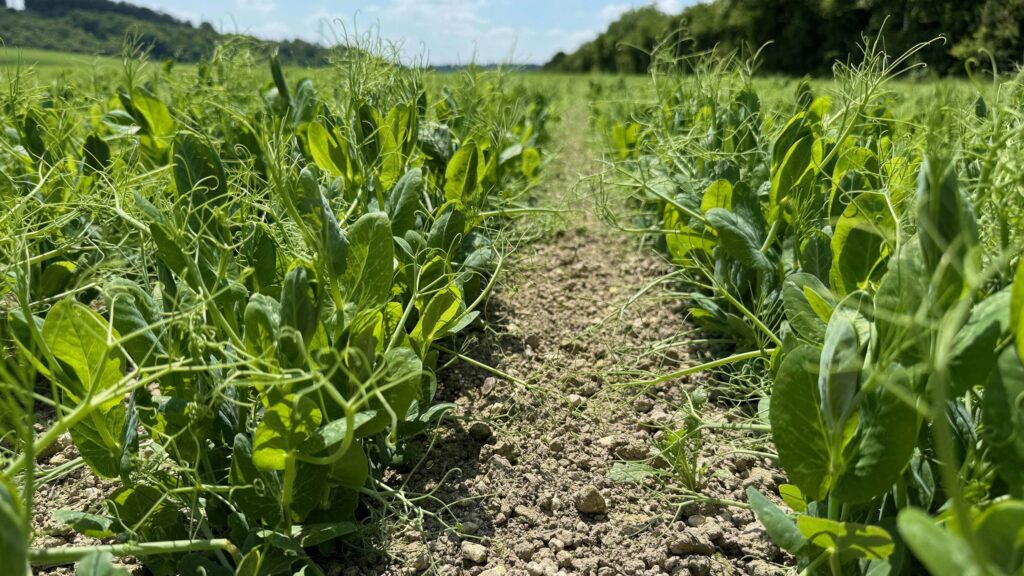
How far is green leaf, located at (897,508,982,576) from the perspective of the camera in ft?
1.82

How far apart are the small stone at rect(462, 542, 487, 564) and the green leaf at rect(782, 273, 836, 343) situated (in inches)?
28.2

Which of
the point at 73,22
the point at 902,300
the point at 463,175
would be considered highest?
the point at 73,22

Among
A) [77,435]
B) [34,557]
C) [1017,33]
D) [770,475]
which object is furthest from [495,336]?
[1017,33]

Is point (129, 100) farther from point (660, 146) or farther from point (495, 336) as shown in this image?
point (660, 146)

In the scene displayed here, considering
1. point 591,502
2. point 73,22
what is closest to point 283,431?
point 591,502

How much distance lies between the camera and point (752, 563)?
50.4 inches

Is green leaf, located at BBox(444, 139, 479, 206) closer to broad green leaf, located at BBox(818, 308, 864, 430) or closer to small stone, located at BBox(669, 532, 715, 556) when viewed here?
small stone, located at BBox(669, 532, 715, 556)

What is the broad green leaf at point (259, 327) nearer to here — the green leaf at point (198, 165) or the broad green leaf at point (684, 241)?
the green leaf at point (198, 165)

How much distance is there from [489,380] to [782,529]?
105 centimetres

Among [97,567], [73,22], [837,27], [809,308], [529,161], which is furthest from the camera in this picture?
[73,22]

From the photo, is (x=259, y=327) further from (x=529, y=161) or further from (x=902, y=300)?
(x=529, y=161)

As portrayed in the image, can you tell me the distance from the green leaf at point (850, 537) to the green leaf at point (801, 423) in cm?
8

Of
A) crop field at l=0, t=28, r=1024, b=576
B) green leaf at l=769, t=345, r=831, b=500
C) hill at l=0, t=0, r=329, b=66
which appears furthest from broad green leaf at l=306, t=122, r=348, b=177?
hill at l=0, t=0, r=329, b=66

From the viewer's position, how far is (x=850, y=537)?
3.09 ft
